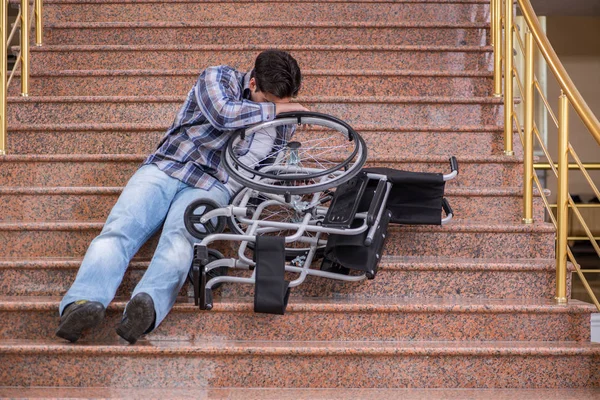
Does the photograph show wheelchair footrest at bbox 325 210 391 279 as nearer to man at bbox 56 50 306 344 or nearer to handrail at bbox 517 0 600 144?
man at bbox 56 50 306 344

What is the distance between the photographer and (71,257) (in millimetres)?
3271

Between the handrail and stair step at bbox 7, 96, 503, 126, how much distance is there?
64cm

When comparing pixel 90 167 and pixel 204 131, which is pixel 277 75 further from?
pixel 90 167

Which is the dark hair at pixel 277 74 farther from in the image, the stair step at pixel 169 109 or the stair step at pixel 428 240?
the stair step at pixel 169 109

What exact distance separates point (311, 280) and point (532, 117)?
4.10 ft

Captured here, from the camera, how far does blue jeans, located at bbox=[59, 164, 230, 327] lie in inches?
106

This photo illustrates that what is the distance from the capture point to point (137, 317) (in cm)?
263

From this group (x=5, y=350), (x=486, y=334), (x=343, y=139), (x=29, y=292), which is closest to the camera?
(x=5, y=350)

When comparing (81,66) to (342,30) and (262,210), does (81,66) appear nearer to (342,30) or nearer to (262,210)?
(342,30)

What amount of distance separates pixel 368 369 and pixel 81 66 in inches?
107

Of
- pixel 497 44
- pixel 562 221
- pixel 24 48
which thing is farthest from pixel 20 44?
pixel 562 221

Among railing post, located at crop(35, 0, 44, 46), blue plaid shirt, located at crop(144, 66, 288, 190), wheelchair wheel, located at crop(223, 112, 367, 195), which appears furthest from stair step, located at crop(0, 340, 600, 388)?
railing post, located at crop(35, 0, 44, 46)

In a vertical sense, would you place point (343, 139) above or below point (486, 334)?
above

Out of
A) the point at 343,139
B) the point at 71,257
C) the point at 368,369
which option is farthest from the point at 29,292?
the point at 343,139
